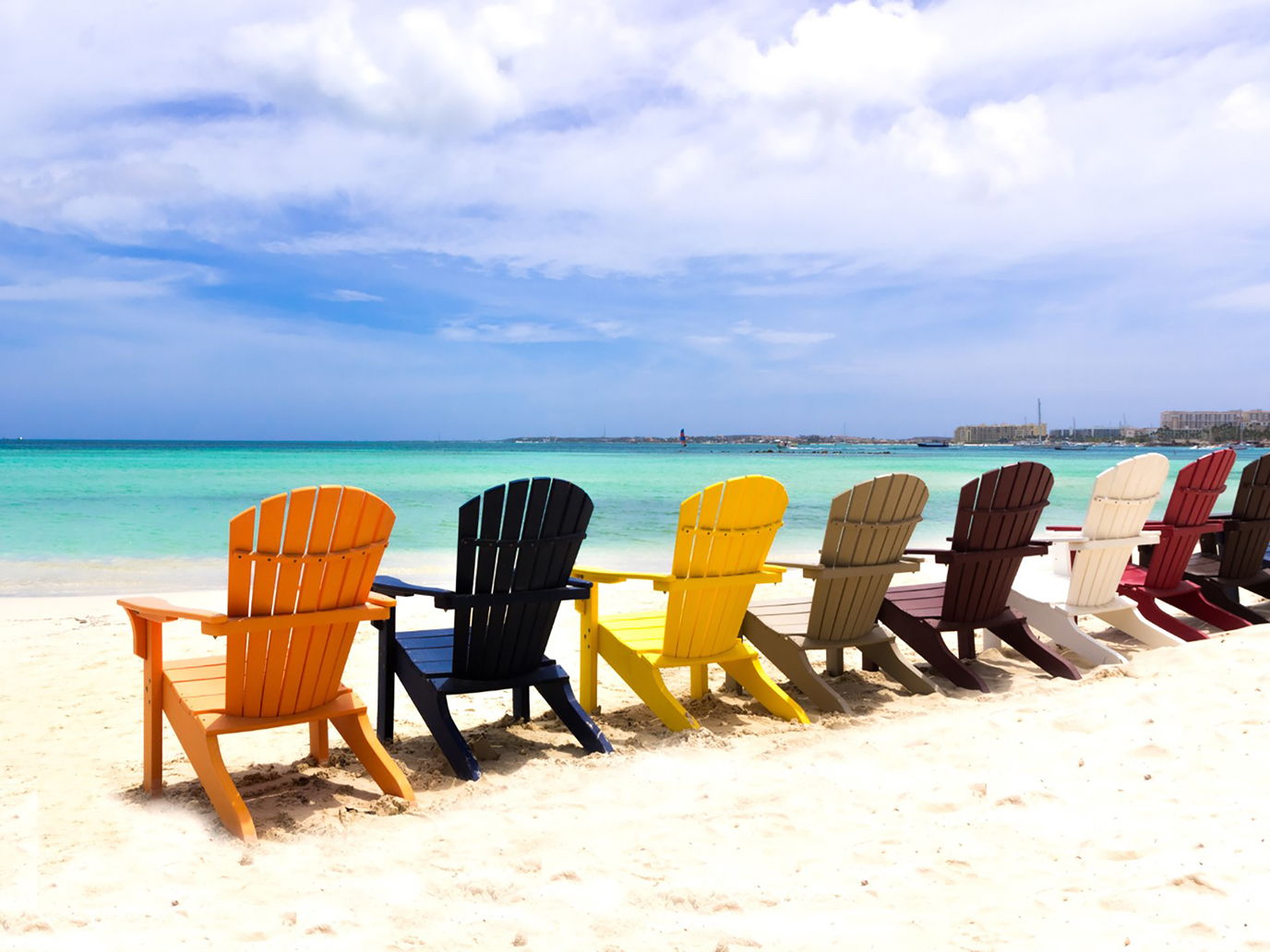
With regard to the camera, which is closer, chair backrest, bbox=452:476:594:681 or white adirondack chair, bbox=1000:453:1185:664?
chair backrest, bbox=452:476:594:681

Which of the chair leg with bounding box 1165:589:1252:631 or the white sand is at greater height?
the chair leg with bounding box 1165:589:1252:631

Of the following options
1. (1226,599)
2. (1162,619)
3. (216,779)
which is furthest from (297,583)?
(1226,599)

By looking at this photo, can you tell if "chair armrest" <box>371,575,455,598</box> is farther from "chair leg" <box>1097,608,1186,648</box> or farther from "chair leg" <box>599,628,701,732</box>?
"chair leg" <box>1097,608,1186,648</box>

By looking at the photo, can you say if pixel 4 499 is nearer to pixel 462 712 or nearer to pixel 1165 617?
pixel 462 712

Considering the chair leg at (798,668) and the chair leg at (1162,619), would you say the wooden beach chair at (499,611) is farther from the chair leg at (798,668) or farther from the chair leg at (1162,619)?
the chair leg at (1162,619)

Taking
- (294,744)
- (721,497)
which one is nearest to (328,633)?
(294,744)

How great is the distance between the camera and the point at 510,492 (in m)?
3.51

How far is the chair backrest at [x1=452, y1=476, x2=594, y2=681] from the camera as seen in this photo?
354cm

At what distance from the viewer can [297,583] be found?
10.2 feet

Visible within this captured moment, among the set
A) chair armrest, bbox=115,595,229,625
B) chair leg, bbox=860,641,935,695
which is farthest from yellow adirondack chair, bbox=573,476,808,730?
chair armrest, bbox=115,595,229,625

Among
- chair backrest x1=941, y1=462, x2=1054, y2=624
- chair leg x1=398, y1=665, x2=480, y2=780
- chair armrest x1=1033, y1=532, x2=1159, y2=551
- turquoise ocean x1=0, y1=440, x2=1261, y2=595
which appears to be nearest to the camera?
chair leg x1=398, y1=665, x2=480, y2=780

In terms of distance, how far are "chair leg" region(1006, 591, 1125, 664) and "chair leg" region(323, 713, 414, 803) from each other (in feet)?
11.5

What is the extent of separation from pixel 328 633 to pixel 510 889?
1175 millimetres

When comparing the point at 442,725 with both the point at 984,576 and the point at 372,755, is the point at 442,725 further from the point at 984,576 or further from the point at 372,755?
the point at 984,576
